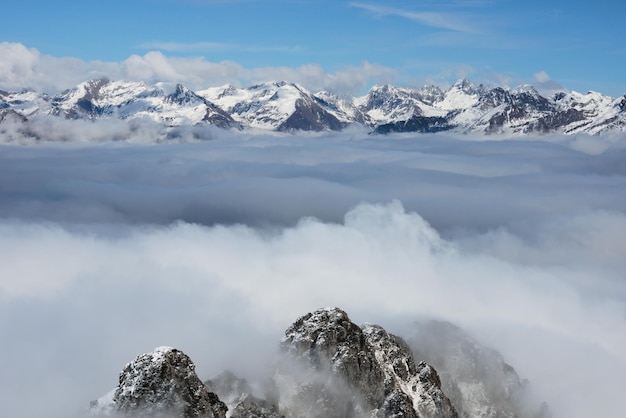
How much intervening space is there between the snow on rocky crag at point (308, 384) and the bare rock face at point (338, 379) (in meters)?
0.18

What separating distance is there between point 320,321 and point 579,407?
385 ft

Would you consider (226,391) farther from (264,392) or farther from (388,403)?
(388,403)

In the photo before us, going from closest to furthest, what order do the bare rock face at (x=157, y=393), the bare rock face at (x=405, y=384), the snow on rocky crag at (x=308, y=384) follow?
the bare rock face at (x=157, y=393) → the snow on rocky crag at (x=308, y=384) → the bare rock face at (x=405, y=384)

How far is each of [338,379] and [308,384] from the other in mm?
5875

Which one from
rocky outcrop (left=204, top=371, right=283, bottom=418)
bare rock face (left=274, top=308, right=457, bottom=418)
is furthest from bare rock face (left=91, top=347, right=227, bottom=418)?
bare rock face (left=274, top=308, right=457, bottom=418)

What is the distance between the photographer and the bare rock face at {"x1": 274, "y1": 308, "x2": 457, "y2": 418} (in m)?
112

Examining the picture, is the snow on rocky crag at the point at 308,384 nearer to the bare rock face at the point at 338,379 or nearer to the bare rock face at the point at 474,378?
the bare rock face at the point at 338,379

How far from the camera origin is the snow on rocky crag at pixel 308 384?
8481 centimetres

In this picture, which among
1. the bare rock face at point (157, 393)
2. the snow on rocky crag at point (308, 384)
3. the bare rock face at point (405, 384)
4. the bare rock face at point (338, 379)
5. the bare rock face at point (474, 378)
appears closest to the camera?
the bare rock face at point (157, 393)

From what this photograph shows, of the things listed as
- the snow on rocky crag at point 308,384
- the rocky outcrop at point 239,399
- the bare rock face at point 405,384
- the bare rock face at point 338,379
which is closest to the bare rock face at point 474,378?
the snow on rocky crag at point 308,384

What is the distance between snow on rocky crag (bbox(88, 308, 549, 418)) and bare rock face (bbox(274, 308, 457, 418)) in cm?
18

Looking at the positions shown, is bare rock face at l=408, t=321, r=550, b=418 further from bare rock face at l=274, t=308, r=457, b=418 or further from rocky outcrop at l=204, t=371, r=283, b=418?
rocky outcrop at l=204, t=371, r=283, b=418

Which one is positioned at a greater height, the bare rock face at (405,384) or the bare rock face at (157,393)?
the bare rock face at (157,393)

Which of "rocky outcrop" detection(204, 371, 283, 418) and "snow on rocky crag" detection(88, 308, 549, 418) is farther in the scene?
"rocky outcrop" detection(204, 371, 283, 418)
